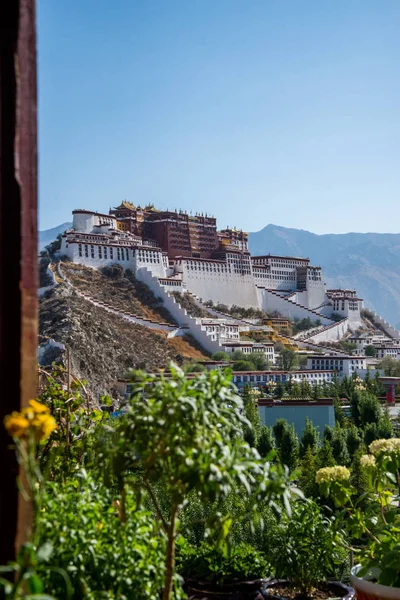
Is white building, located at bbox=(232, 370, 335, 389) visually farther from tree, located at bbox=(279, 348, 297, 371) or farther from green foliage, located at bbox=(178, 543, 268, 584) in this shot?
green foliage, located at bbox=(178, 543, 268, 584)

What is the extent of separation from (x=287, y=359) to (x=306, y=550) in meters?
35.7

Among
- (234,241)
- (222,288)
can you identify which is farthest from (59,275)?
(234,241)

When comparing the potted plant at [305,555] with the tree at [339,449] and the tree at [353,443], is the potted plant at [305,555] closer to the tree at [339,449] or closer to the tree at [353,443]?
the tree at [339,449]

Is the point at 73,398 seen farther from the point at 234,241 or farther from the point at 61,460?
the point at 234,241

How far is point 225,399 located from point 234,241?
159 ft

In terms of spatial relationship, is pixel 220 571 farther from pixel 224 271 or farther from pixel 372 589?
pixel 224 271

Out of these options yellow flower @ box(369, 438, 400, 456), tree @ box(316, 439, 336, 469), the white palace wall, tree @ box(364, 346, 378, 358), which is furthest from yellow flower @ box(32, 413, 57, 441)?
tree @ box(364, 346, 378, 358)

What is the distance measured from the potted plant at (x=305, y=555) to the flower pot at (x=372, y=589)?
0.39m

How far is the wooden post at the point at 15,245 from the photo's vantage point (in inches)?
72.5

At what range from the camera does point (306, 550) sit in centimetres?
357

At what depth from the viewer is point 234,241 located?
50688 mm

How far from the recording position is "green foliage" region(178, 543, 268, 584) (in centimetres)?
366

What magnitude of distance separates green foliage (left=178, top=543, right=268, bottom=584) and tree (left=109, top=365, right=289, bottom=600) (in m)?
1.30

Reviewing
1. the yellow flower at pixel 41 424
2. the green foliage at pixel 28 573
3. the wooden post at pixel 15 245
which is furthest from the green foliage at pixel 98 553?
the yellow flower at pixel 41 424
